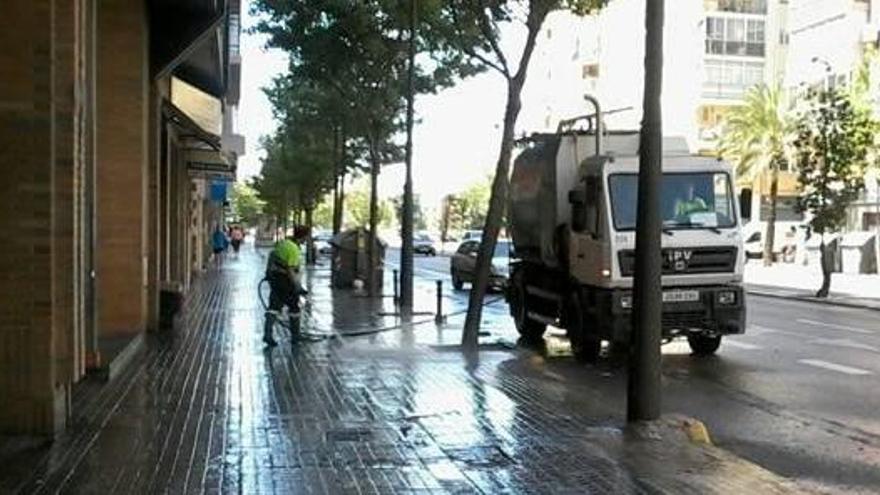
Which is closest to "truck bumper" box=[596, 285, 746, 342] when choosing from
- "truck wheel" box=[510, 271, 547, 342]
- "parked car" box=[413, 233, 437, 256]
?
"truck wheel" box=[510, 271, 547, 342]

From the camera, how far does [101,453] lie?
8.06m

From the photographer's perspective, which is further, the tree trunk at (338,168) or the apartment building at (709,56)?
the apartment building at (709,56)

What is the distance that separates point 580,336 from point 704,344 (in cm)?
214

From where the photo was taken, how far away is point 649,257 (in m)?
9.48

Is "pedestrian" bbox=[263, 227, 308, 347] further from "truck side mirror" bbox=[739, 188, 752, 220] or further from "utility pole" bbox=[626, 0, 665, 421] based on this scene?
"utility pole" bbox=[626, 0, 665, 421]

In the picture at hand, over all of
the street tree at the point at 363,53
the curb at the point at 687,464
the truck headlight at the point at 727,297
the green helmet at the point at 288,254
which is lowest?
the curb at the point at 687,464

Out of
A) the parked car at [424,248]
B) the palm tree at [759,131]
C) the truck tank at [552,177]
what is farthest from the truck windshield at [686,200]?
the parked car at [424,248]

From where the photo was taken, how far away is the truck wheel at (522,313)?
713 inches

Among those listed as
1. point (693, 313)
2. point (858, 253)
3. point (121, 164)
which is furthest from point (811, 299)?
point (121, 164)

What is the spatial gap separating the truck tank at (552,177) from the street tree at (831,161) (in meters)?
15.6

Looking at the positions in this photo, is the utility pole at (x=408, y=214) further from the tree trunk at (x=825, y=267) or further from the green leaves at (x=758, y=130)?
the green leaves at (x=758, y=130)

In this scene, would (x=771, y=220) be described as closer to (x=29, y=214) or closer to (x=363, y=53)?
(x=363, y=53)

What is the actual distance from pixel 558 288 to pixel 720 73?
6629cm

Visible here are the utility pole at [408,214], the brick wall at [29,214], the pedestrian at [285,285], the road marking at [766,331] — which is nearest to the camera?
the brick wall at [29,214]
